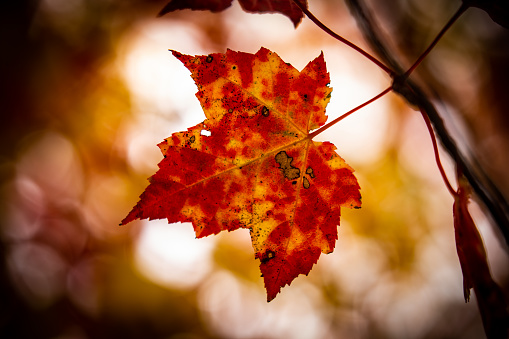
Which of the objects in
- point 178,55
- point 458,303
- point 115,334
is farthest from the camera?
point 115,334

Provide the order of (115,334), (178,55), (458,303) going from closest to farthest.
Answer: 1. (178,55)
2. (458,303)
3. (115,334)

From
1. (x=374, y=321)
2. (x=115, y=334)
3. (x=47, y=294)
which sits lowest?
(x=115, y=334)

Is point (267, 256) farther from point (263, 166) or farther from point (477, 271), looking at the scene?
point (477, 271)

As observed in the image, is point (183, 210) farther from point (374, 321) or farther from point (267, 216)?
point (374, 321)

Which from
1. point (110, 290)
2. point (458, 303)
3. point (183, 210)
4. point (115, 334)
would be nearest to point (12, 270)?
point (110, 290)

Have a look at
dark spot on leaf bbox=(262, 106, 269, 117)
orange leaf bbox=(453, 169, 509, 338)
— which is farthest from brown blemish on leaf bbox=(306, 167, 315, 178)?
orange leaf bbox=(453, 169, 509, 338)

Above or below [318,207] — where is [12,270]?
above

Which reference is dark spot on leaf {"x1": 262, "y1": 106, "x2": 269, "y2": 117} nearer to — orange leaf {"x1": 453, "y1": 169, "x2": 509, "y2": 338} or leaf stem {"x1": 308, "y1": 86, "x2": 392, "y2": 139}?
leaf stem {"x1": 308, "y1": 86, "x2": 392, "y2": 139}
